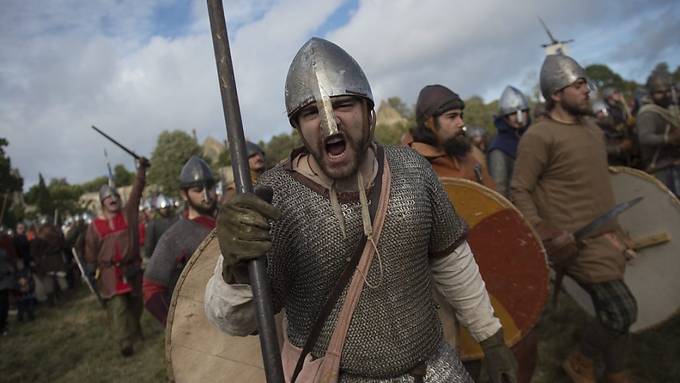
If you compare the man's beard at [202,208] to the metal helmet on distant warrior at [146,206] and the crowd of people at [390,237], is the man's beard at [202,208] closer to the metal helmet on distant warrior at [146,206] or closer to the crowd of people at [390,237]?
the crowd of people at [390,237]

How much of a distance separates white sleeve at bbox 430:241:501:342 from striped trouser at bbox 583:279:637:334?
65.9 inches

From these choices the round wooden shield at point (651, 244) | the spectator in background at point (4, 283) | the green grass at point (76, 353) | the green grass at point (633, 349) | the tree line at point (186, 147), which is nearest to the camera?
the round wooden shield at point (651, 244)

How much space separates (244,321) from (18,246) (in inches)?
468

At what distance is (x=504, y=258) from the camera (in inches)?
113

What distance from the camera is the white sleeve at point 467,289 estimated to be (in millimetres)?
2135

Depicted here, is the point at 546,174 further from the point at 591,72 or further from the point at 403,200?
the point at 591,72

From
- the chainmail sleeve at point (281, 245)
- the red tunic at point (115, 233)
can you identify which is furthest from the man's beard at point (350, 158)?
the red tunic at point (115, 233)

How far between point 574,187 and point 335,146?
2366mm

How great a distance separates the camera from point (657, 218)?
3.75 metres

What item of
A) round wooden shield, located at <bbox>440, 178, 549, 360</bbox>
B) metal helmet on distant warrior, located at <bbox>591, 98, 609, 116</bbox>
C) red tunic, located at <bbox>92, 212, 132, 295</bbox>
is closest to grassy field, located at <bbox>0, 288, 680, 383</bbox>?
red tunic, located at <bbox>92, 212, 132, 295</bbox>

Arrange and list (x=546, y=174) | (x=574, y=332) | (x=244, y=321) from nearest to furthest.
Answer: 1. (x=244, y=321)
2. (x=546, y=174)
3. (x=574, y=332)

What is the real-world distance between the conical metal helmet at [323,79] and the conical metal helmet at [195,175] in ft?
9.05

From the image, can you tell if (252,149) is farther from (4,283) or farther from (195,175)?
(4,283)

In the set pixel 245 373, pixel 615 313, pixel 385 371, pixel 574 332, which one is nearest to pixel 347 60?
pixel 385 371
